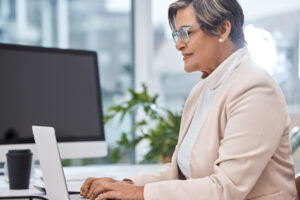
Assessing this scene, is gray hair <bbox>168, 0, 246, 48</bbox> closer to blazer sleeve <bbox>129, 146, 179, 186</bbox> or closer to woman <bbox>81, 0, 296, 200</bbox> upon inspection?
woman <bbox>81, 0, 296, 200</bbox>

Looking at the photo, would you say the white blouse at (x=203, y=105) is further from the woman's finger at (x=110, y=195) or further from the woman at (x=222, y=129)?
the woman's finger at (x=110, y=195)

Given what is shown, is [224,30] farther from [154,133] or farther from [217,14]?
[154,133]

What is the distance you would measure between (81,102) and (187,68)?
28.1 inches

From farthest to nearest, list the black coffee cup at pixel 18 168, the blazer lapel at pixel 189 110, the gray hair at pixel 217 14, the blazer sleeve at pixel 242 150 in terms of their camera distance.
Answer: the black coffee cup at pixel 18 168, the blazer lapel at pixel 189 110, the gray hair at pixel 217 14, the blazer sleeve at pixel 242 150

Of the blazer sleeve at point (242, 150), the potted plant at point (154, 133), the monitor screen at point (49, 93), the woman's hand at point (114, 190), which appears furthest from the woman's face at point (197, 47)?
the potted plant at point (154, 133)

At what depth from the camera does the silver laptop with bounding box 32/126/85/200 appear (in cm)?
129

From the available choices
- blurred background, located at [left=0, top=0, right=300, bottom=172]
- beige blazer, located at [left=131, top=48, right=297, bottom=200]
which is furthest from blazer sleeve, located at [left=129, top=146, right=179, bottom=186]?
blurred background, located at [left=0, top=0, right=300, bottom=172]

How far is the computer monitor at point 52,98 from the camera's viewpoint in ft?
6.43

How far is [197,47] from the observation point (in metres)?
1.49

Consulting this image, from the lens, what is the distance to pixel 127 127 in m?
3.70

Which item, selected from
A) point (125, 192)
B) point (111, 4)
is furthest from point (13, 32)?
point (125, 192)

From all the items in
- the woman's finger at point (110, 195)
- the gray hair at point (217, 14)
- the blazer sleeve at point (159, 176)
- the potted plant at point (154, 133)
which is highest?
the gray hair at point (217, 14)

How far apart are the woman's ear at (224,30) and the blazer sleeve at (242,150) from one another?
0.72 ft

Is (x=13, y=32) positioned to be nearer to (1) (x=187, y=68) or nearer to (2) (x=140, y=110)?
(2) (x=140, y=110)
